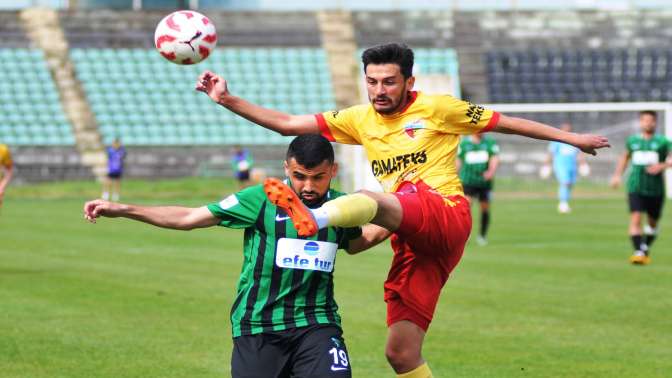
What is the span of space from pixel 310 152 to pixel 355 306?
664 centimetres

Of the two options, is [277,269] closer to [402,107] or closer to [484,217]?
[402,107]

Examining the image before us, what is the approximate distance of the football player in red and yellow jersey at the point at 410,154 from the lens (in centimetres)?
600

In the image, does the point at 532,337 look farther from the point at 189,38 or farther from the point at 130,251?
the point at 130,251

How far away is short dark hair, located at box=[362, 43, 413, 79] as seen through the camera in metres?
6.13

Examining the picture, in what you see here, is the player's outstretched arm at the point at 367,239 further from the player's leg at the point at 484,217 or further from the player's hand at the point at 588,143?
the player's leg at the point at 484,217

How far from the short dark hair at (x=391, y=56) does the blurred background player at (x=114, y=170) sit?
28.9 metres

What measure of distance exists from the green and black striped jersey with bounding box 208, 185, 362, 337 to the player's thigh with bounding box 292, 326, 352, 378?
79 mm

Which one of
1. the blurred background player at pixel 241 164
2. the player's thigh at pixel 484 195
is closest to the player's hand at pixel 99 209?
the player's thigh at pixel 484 195

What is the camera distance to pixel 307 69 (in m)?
43.7

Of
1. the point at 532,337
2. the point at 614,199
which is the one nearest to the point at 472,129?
the point at 532,337

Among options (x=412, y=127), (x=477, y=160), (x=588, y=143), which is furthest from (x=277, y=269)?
(x=477, y=160)

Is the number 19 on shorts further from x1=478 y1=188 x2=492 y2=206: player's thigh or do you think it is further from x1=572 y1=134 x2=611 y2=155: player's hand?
x1=478 y1=188 x2=492 y2=206: player's thigh

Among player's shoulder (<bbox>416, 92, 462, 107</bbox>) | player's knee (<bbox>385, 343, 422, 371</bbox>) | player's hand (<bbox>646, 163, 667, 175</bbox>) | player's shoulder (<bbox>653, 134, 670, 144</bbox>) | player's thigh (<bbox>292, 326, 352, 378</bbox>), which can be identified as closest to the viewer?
player's thigh (<bbox>292, 326, 352, 378</bbox>)

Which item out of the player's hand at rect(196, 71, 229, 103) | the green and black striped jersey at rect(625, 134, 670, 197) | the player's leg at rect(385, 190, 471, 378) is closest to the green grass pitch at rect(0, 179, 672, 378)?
the green and black striped jersey at rect(625, 134, 670, 197)
